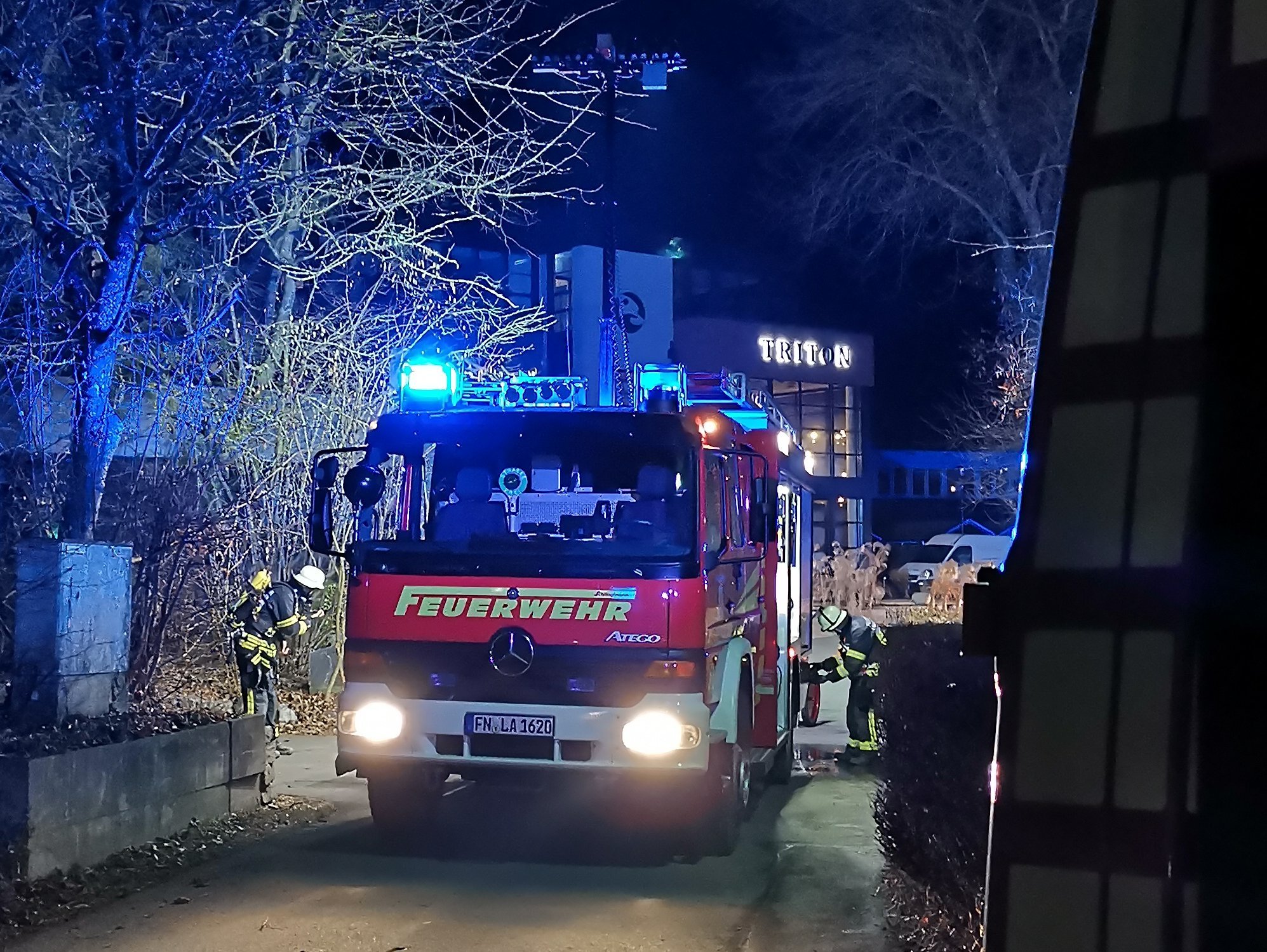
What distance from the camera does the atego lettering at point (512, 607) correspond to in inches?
284

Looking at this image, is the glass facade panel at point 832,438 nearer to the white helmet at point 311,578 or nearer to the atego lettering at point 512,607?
the white helmet at point 311,578

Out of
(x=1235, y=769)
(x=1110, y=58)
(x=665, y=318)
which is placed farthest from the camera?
(x=665, y=318)

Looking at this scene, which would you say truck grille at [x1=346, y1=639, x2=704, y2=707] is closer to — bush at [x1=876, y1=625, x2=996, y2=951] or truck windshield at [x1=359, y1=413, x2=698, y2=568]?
truck windshield at [x1=359, y1=413, x2=698, y2=568]

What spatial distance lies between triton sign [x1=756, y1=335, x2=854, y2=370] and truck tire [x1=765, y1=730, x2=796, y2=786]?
111 ft

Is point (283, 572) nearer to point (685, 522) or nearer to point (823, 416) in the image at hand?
point (685, 522)

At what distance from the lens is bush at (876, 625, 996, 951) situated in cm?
489

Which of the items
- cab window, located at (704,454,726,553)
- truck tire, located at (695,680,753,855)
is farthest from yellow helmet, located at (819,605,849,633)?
cab window, located at (704,454,726,553)

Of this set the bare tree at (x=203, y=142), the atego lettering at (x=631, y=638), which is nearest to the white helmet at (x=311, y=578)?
the bare tree at (x=203, y=142)

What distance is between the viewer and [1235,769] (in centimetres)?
149

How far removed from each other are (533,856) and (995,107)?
16.6 m

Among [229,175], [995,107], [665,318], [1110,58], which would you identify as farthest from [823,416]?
[1110,58]

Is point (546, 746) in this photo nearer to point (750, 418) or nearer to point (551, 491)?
point (551, 491)

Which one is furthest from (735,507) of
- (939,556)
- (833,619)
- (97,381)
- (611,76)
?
(939,556)

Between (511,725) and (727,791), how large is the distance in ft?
4.90
